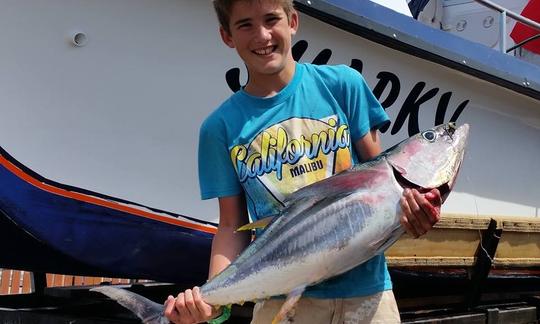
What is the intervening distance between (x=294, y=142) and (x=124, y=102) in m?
1.46

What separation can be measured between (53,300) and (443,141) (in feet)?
9.55

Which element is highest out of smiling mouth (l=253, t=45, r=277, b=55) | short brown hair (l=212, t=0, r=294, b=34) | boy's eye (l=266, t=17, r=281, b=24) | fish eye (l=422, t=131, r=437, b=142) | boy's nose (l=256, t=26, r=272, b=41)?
short brown hair (l=212, t=0, r=294, b=34)

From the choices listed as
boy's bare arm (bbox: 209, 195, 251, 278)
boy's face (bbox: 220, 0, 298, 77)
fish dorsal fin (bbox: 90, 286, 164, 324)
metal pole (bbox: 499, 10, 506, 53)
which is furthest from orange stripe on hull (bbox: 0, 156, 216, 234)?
metal pole (bbox: 499, 10, 506, 53)

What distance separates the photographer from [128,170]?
10.6 feet

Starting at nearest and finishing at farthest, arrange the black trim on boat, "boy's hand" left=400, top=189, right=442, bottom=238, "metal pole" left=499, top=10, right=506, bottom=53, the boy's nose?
"boy's hand" left=400, top=189, right=442, bottom=238 < the boy's nose < the black trim on boat < "metal pole" left=499, top=10, right=506, bottom=53

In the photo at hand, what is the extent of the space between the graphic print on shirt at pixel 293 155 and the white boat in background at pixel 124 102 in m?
1.35

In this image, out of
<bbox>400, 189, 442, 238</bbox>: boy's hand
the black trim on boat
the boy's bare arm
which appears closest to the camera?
<bbox>400, 189, 442, 238</bbox>: boy's hand

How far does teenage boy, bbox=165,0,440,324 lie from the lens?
1.93 m

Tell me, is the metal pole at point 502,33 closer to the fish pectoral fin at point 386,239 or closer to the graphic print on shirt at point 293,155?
the graphic print on shirt at point 293,155

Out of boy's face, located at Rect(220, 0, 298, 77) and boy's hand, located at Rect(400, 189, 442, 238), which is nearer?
boy's hand, located at Rect(400, 189, 442, 238)

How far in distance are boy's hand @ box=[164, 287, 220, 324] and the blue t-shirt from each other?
0.95ft

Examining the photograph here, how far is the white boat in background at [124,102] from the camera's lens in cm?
305

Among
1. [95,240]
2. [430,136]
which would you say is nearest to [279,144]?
[430,136]

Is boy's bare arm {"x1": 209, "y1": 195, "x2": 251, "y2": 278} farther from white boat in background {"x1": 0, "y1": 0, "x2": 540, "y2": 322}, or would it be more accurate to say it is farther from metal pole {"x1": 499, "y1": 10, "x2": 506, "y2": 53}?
metal pole {"x1": 499, "y1": 10, "x2": 506, "y2": 53}
